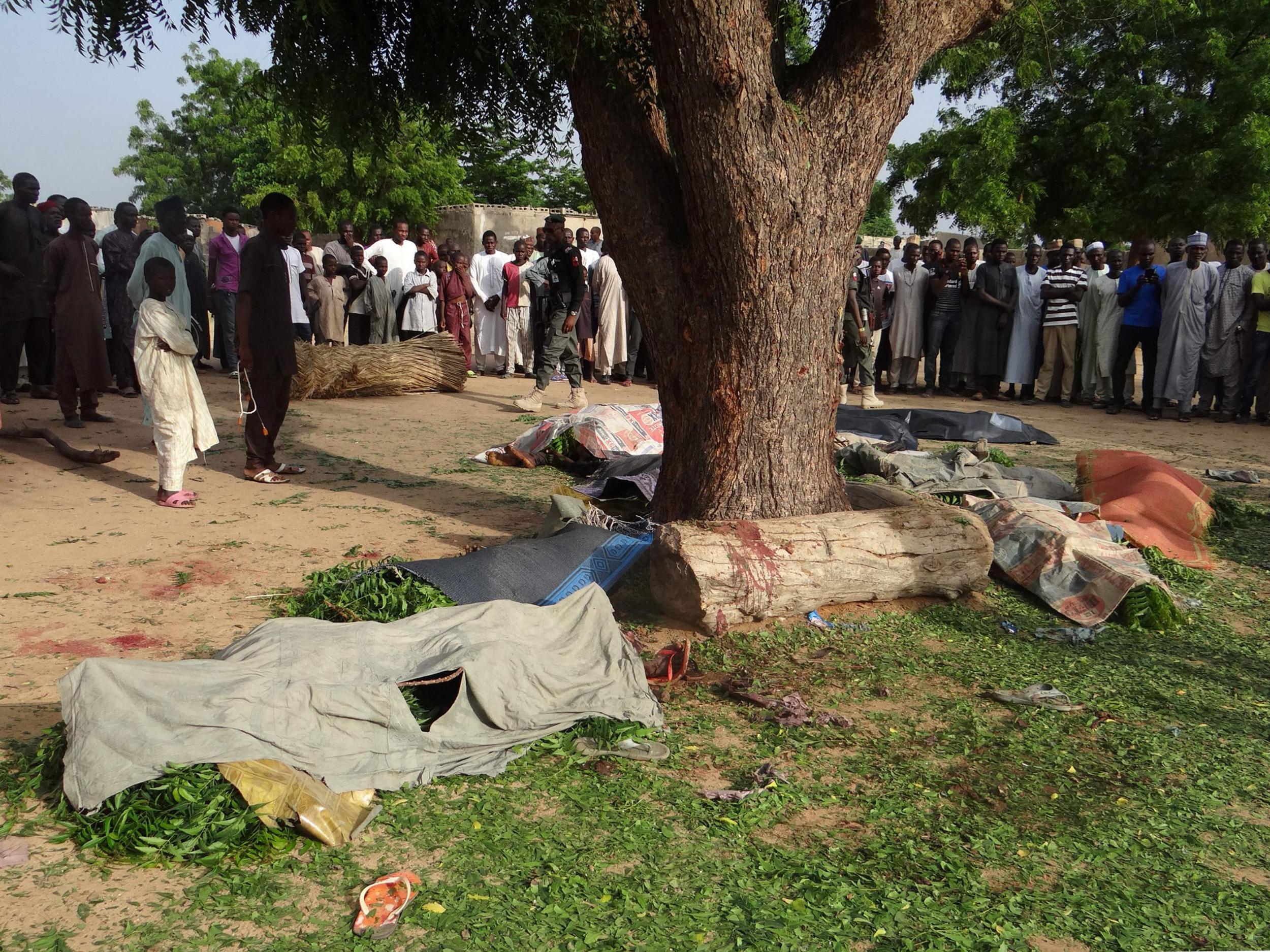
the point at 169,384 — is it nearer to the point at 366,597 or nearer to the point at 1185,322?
the point at 366,597

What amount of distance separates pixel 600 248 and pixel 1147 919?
1250 cm

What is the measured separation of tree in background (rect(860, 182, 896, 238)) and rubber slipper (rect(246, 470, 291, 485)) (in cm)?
1668

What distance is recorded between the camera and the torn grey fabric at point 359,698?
9.86ft

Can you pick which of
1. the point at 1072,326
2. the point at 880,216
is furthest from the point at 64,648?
the point at 880,216

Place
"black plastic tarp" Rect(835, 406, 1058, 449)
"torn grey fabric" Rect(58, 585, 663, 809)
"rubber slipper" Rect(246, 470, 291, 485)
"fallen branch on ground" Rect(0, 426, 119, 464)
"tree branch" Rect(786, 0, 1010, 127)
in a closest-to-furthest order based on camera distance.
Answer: "torn grey fabric" Rect(58, 585, 663, 809)
"tree branch" Rect(786, 0, 1010, 127)
"rubber slipper" Rect(246, 470, 291, 485)
"fallen branch on ground" Rect(0, 426, 119, 464)
"black plastic tarp" Rect(835, 406, 1058, 449)

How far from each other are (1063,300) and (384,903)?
11.6m

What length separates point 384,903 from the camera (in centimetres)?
266

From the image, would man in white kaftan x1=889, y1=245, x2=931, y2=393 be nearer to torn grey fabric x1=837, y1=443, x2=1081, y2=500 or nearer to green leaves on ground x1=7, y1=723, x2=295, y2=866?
torn grey fabric x1=837, y1=443, x2=1081, y2=500

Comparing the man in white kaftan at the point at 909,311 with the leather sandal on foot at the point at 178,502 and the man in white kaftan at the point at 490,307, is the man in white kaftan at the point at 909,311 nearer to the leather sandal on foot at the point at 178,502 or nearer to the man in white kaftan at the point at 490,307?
the man in white kaftan at the point at 490,307

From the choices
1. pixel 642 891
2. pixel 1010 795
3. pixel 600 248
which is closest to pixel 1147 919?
pixel 1010 795

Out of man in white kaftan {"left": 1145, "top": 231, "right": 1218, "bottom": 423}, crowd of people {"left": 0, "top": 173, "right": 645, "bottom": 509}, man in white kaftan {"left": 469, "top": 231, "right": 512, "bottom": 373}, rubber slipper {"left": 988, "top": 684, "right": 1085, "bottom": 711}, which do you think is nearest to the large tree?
rubber slipper {"left": 988, "top": 684, "right": 1085, "bottom": 711}

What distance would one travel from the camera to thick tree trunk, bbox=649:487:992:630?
464 cm

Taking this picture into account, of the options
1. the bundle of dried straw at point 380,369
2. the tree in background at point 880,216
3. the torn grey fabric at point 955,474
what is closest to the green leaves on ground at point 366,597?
the torn grey fabric at point 955,474

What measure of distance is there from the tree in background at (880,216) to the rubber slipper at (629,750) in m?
19.3
